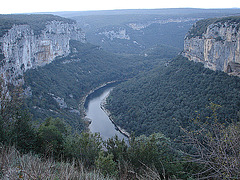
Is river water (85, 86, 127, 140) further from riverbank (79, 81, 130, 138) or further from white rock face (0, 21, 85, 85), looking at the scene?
white rock face (0, 21, 85, 85)

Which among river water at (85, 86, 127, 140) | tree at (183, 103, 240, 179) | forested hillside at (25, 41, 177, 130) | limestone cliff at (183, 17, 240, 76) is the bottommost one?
river water at (85, 86, 127, 140)

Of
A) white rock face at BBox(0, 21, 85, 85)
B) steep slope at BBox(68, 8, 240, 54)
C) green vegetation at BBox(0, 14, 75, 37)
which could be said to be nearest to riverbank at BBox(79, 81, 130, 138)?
white rock face at BBox(0, 21, 85, 85)

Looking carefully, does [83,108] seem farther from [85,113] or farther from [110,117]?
[110,117]

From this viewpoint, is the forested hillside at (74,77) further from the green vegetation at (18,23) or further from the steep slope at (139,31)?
the steep slope at (139,31)

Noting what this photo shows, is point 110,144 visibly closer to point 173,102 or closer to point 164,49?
point 173,102

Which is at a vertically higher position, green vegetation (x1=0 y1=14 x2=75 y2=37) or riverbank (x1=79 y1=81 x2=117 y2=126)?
green vegetation (x1=0 y1=14 x2=75 y2=37)

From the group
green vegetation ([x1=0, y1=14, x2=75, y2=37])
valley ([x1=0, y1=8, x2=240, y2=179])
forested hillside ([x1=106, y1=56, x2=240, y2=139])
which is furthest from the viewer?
green vegetation ([x1=0, y1=14, x2=75, y2=37])

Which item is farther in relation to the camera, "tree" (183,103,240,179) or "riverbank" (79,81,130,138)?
"riverbank" (79,81,130,138)

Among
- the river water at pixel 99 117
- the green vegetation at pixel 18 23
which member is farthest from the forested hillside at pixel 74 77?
the green vegetation at pixel 18 23
